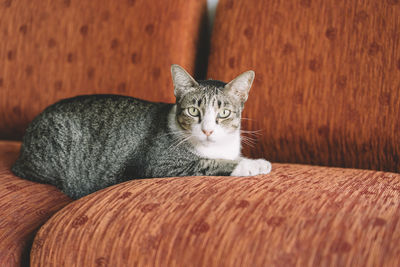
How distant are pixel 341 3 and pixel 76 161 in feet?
4.05

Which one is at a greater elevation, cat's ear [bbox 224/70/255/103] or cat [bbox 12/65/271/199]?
cat's ear [bbox 224/70/255/103]

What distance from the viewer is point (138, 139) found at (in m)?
1.42

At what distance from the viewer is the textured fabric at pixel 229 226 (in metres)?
0.79

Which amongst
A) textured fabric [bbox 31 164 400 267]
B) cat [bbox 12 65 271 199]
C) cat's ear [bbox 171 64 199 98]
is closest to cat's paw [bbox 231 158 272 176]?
cat [bbox 12 65 271 199]

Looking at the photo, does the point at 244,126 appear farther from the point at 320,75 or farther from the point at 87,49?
the point at 87,49

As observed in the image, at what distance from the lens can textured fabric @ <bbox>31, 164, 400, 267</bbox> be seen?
79cm

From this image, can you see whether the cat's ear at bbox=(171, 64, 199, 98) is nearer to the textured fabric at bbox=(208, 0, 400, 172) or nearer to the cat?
the cat

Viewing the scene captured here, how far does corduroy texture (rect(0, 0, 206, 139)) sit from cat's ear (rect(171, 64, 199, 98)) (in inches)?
15.6

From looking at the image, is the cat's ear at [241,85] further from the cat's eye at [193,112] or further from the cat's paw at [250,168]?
the cat's paw at [250,168]

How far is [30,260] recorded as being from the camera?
980 millimetres

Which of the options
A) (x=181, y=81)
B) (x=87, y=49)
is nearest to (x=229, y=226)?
(x=181, y=81)

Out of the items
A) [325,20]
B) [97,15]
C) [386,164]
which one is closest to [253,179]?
[386,164]

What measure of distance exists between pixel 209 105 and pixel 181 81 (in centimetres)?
15

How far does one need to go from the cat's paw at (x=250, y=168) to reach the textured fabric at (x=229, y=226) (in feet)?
0.36
